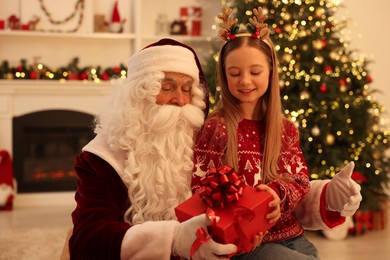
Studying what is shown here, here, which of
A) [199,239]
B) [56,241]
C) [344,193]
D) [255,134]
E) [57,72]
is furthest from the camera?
[57,72]

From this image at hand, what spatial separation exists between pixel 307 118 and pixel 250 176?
2942 mm

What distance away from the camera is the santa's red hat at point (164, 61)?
2182mm

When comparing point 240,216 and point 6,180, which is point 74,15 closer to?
point 6,180

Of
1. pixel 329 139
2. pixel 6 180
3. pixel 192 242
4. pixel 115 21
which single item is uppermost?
pixel 115 21

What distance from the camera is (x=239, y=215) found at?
168cm

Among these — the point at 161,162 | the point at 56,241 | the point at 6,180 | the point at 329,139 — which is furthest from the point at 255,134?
the point at 6,180

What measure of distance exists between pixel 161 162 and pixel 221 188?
0.46 metres

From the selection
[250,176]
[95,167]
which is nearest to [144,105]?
[95,167]

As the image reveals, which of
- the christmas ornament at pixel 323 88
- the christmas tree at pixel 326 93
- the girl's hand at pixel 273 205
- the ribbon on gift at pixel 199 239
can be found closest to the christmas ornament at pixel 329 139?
the christmas tree at pixel 326 93

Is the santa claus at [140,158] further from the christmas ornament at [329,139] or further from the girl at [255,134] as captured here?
the christmas ornament at [329,139]

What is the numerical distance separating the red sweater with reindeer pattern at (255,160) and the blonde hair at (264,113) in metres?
0.03

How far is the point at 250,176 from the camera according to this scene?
2061mm

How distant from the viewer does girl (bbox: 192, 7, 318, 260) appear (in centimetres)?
205

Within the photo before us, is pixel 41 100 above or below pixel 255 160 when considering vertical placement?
below
